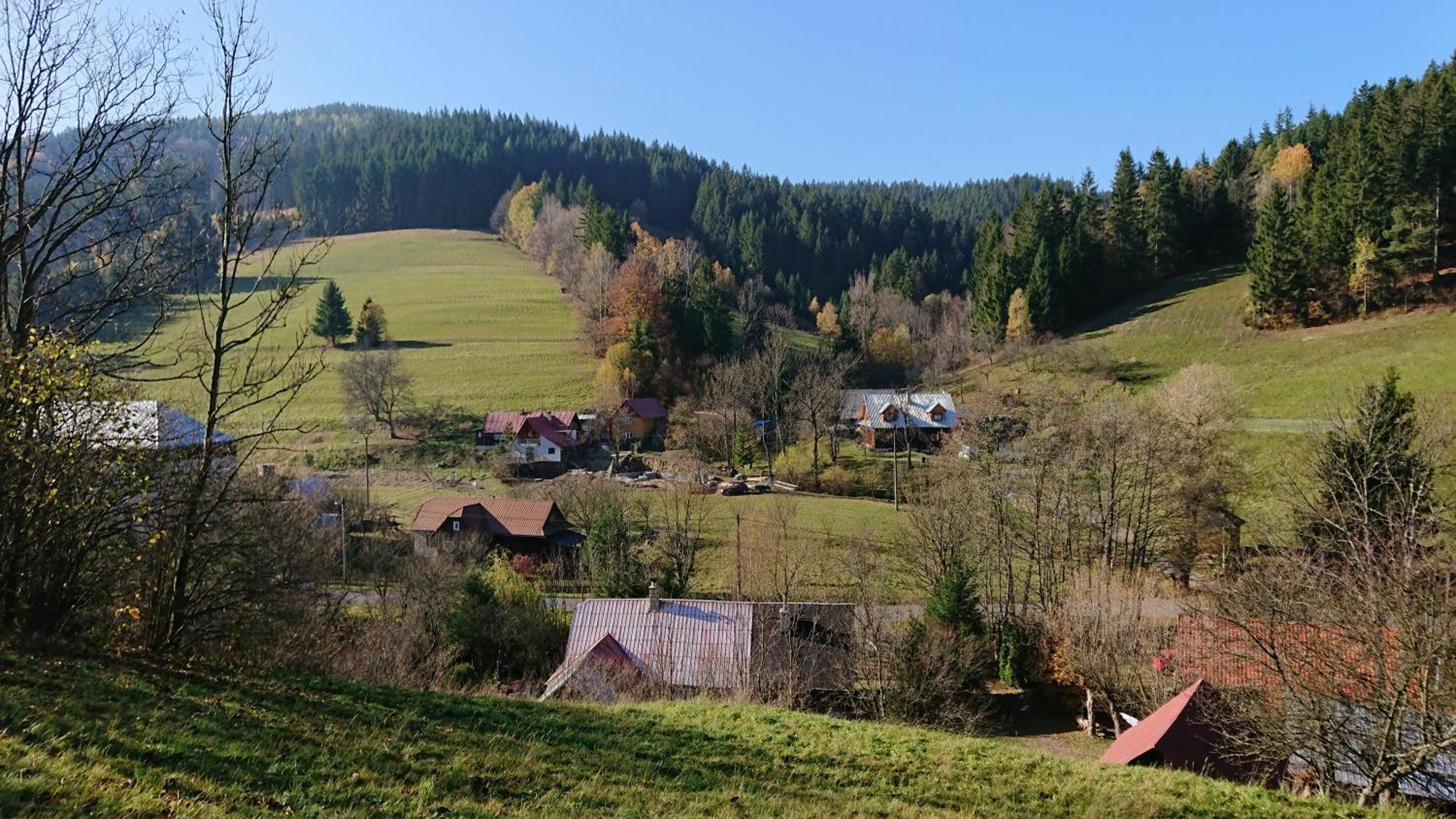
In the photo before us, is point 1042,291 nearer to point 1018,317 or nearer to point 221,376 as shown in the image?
point 1018,317

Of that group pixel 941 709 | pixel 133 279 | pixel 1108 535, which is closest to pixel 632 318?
pixel 1108 535

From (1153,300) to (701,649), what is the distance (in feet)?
215

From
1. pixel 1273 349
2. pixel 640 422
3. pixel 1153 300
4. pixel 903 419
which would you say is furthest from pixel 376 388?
pixel 1153 300

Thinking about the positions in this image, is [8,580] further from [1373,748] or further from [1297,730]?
[1373,748]

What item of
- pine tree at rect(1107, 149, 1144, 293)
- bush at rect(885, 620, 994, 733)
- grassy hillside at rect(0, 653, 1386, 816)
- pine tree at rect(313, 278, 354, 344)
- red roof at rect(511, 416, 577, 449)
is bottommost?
bush at rect(885, 620, 994, 733)

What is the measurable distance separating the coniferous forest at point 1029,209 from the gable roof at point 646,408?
82.5 ft

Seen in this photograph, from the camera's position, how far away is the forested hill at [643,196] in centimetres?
11956

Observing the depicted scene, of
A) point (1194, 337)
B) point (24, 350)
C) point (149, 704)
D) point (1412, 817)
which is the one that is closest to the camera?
point (149, 704)

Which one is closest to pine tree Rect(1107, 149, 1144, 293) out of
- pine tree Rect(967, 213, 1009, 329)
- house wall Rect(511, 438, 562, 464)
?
pine tree Rect(967, 213, 1009, 329)

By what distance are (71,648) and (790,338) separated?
7873cm

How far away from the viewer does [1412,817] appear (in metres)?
9.53

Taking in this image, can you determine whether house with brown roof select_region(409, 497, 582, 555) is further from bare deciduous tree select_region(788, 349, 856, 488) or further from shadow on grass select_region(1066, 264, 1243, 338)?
shadow on grass select_region(1066, 264, 1243, 338)

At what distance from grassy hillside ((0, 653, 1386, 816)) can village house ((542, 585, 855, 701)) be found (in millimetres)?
7590

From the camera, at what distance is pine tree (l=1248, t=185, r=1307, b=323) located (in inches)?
2162
